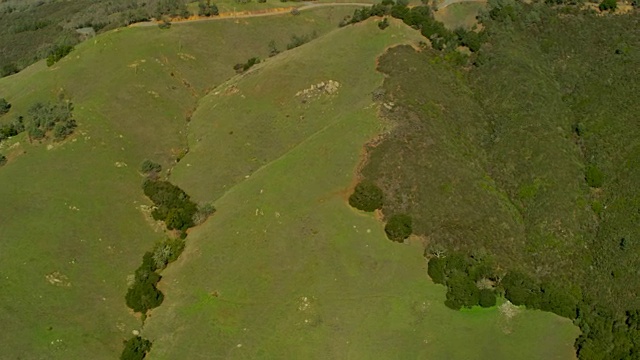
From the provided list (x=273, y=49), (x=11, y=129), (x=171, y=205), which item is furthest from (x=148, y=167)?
(x=273, y=49)

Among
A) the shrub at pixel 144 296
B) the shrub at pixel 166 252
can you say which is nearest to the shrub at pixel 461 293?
the shrub at pixel 144 296

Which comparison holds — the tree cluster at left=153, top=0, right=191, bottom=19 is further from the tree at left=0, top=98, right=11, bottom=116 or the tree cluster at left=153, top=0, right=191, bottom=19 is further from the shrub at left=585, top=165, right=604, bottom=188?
the shrub at left=585, top=165, right=604, bottom=188

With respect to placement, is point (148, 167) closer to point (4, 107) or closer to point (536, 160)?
point (4, 107)

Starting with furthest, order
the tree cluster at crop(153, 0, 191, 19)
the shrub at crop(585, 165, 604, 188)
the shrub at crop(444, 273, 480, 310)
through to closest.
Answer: the tree cluster at crop(153, 0, 191, 19) < the shrub at crop(585, 165, 604, 188) < the shrub at crop(444, 273, 480, 310)

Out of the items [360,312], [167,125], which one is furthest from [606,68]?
[167,125]

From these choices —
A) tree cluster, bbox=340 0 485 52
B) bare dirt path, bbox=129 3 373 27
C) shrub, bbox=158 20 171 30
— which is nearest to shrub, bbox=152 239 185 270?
tree cluster, bbox=340 0 485 52

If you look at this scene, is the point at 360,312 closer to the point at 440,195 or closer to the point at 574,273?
the point at 440,195

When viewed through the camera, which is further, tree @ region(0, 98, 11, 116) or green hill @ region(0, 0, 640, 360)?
tree @ region(0, 98, 11, 116)
